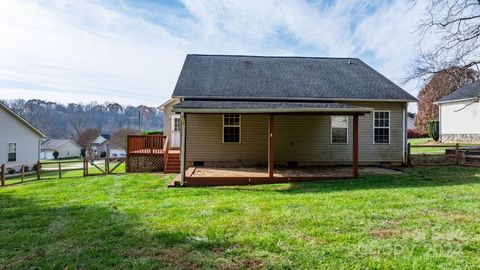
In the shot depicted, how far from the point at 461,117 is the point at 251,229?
25704 millimetres

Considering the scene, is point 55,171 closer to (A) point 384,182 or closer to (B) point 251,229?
(A) point 384,182

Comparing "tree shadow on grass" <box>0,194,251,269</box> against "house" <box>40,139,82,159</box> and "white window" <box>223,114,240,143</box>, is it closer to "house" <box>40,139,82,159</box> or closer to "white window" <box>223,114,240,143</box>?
"white window" <box>223,114,240,143</box>

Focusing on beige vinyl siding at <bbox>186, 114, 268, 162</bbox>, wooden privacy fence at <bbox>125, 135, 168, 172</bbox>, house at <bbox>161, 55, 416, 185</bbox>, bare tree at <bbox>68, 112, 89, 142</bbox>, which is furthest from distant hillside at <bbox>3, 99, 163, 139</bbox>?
house at <bbox>161, 55, 416, 185</bbox>

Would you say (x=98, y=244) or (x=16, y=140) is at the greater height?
(x=16, y=140)

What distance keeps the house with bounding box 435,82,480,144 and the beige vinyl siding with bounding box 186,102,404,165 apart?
1245cm

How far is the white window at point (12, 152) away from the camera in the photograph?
25891 mm

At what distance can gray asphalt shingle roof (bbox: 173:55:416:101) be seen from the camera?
13.5 meters

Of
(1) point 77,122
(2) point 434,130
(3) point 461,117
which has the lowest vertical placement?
(2) point 434,130

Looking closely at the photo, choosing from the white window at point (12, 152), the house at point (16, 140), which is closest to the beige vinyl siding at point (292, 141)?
the house at point (16, 140)

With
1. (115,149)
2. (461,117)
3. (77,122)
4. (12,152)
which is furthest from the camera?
(77,122)

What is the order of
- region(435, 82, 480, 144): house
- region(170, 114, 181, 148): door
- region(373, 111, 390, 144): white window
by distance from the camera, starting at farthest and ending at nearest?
1. region(435, 82, 480, 144): house
2. region(170, 114, 181, 148): door
3. region(373, 111, 390, 144): white window

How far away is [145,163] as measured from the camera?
14547 millimetres

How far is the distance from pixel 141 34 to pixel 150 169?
19.0 ft

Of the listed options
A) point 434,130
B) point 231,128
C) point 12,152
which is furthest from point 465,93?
point 12,152
